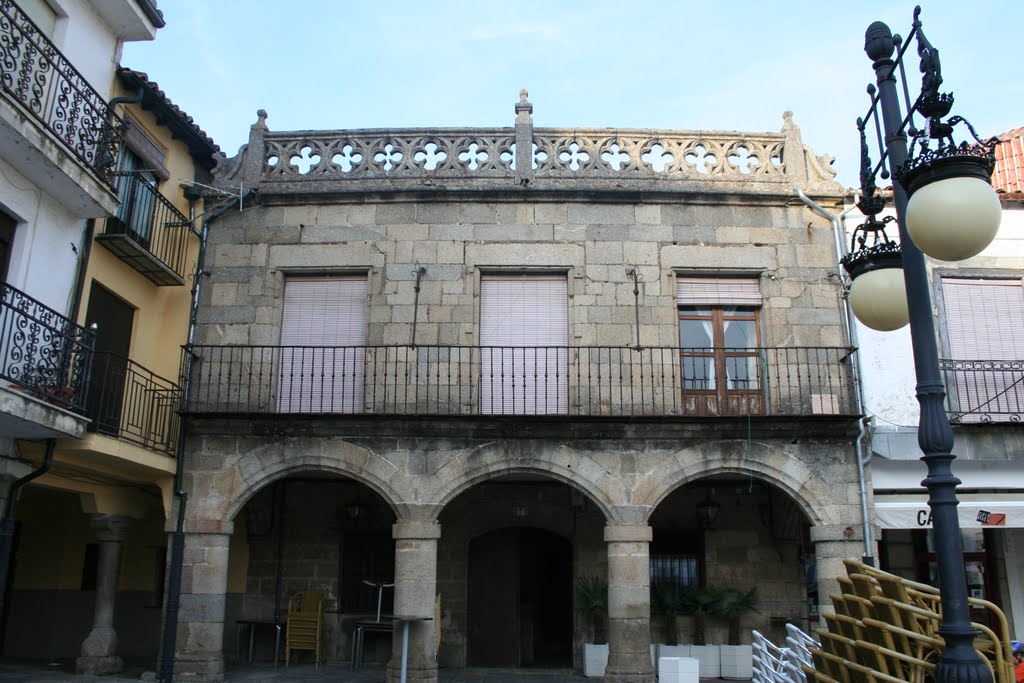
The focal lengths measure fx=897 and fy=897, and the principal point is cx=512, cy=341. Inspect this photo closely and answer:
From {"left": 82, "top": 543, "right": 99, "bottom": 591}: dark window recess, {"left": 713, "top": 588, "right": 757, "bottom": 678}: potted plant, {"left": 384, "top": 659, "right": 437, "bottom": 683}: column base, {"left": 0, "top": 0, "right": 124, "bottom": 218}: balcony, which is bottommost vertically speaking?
{"left": 384, "top": 659, "right": 437, "bottom": 683}: column base

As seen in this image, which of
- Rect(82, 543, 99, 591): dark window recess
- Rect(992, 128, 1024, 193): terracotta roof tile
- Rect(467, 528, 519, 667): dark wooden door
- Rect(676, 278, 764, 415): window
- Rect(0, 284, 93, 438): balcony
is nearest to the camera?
Rect(0, 284, 93, 438): balcony

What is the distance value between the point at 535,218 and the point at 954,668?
820cm

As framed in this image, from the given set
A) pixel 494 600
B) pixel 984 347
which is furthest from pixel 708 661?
pixel 984 347

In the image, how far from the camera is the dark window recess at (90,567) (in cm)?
1264

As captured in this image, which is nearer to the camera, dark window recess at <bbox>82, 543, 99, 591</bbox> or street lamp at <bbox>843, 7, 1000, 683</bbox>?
street lamp at <bbox>843, 7, 1000, 683</bbox>

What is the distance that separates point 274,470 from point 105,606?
2606 mm

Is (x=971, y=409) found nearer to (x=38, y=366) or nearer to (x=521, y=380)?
(x=521, y=380)

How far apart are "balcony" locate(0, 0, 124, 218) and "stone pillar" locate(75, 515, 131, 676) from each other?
3.85m

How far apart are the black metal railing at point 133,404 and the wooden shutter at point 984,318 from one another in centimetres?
970

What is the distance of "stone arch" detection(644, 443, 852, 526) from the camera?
10406 mm

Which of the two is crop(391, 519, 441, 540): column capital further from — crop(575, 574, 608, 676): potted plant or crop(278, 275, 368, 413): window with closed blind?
crop(575, 574, 608, 676): potted plant

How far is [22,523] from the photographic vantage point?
503 inches

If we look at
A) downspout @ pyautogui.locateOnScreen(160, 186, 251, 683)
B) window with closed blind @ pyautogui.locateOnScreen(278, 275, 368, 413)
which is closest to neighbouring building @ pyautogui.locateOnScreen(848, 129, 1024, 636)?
window with closed blind @ pyautogui.locateOnScreen(278, 275, 368, 413)

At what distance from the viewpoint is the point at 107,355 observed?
9.71 m
